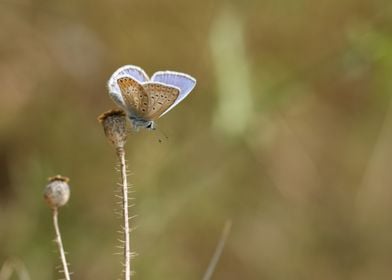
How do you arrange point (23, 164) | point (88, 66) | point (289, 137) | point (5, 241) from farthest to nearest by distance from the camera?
1. point (289, 137)
2. point (88, 66)
3. point (23, 164)
4. point (5, 241)

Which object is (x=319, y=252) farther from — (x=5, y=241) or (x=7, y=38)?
(x=7, y=38)

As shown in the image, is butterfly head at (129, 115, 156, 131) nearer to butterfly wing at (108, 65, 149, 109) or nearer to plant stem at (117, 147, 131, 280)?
butterfly wing at (108, 65, 149, 109)

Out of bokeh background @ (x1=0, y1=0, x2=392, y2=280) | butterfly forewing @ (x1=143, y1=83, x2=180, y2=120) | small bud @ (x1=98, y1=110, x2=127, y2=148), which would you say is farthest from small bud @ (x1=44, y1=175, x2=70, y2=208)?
bokeh background @ (x1=0, y1=0, x2=392, y2=280)

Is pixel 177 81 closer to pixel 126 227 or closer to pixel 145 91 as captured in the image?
pixel 145 91

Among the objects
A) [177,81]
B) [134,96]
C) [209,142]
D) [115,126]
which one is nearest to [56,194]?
[115,126]

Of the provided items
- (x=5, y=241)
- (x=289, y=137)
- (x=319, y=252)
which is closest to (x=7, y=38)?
(x=5, y=241)
